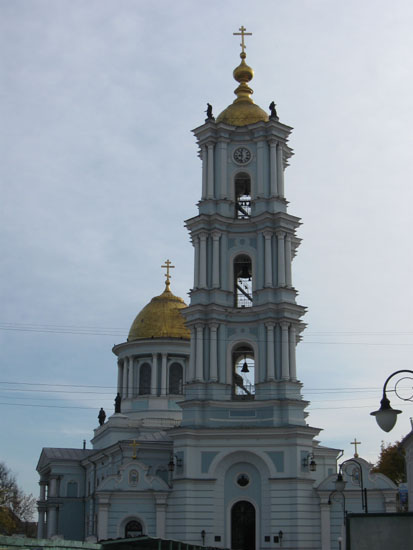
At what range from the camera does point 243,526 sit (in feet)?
139

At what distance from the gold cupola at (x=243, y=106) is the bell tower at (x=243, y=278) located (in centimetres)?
7

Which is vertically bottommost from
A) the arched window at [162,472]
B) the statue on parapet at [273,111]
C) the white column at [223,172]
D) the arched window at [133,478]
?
the arched window at [133,478]

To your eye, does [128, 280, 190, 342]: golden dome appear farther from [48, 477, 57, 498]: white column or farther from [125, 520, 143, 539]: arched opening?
[125, 520, 143, 539]: arched opening

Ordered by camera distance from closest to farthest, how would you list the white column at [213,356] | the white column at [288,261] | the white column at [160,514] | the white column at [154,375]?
the white column at [160,514] < the white column at [213,356] < the white column at [288,261] < the white column at [154,375]

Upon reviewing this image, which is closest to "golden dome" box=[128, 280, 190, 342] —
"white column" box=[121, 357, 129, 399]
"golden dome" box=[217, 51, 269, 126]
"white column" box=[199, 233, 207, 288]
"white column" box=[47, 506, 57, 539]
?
"white column" box=[121, 357, 129, 399]

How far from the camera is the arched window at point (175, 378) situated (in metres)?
55.4

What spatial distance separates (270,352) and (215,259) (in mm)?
6009

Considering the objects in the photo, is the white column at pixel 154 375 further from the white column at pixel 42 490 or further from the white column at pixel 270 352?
the white column at pixel 42 490

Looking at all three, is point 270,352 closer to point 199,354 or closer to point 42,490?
point 199,354

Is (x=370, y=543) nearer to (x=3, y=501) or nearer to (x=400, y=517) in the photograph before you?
(x=400, y=517)

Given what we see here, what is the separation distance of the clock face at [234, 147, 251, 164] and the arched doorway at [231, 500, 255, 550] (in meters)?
18.4

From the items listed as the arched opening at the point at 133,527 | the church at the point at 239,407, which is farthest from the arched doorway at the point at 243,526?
the arched opening at the point at 133,527

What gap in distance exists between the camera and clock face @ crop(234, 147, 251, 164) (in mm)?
48031

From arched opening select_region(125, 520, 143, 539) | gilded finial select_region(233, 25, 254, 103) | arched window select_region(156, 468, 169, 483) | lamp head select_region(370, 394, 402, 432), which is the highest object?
gilded finial select_region(233, 25, 254, 103)
